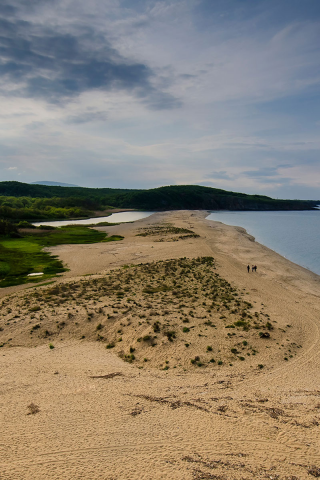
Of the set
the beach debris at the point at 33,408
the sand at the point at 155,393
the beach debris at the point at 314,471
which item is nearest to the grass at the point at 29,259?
the sand at the point at 155,393

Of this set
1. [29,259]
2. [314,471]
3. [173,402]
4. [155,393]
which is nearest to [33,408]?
[155,393]

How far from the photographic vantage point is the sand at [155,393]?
9836 millimetres

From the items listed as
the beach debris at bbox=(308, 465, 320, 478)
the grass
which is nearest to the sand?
the beach debris at bbox=(308, 465, 320, 478)

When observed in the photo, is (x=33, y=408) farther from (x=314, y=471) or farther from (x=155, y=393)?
(x=314, y=471)

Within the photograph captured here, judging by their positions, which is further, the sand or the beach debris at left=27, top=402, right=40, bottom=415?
the beach debris at left=27, top=402, right=40, bottom=415

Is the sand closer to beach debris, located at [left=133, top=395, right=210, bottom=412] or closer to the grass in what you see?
beach debris, located at [left=133, top=395, right=210, bottom=412]

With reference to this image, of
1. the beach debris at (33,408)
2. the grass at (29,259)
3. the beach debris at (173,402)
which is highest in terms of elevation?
the grass at (29,259)

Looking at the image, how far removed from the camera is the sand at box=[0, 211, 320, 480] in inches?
387

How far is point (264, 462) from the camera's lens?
9.75 m

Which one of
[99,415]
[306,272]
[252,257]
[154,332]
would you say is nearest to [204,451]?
[99,415]

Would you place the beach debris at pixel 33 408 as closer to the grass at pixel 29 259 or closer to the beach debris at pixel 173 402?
the beach debris at pixel 173 402

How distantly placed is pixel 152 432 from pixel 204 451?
2048 millimetres

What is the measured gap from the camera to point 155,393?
13422mm

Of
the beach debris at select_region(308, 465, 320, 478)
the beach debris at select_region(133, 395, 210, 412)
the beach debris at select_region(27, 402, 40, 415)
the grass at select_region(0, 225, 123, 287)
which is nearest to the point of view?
the beach debris at select_region(308, 465, 320, 478)
